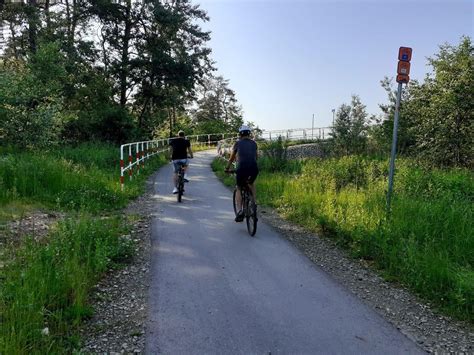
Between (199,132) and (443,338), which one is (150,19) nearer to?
(199,132)

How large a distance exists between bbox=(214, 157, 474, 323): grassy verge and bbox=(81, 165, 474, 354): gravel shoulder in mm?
270

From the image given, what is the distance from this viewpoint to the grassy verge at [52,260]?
3.36 metres

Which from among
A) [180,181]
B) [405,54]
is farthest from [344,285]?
[180,181]

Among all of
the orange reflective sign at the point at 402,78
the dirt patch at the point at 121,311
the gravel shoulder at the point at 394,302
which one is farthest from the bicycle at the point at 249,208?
the orange reflective sign at the point at 402,78

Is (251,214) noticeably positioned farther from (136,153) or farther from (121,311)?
(136,153)

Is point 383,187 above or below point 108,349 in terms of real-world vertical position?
above

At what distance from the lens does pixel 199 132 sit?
47.5 meters

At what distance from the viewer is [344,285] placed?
5082 millimetres

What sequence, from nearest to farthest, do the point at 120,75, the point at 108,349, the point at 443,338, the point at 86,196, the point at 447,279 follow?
1. the point at 108,349
2. the point at 443,338
3. the point at 447,279
4. the point at 86,196
5. the point at 120,75

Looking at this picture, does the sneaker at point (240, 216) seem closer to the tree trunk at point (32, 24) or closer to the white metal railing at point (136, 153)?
the white metal railing at point (136, 153)

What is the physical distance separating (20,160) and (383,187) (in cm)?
1009

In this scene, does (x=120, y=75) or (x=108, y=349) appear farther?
(x=120, y=75)

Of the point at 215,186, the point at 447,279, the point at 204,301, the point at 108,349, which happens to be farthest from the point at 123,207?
the point at 447,279

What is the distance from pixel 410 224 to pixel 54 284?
5618 millimetres
